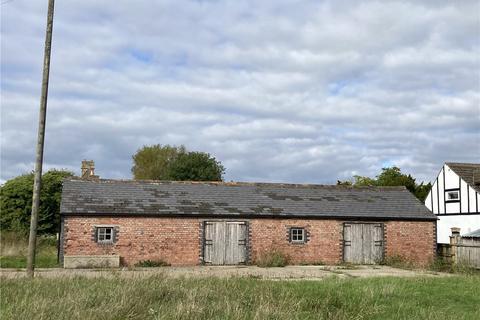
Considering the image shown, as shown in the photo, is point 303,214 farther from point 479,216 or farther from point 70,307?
point 70,307

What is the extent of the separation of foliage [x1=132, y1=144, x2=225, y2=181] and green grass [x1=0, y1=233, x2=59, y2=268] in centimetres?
1882

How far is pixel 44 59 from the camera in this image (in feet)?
57.4

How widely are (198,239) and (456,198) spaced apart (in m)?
20.7

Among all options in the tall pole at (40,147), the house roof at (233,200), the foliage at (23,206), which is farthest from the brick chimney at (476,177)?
the tall pole at (40,147)

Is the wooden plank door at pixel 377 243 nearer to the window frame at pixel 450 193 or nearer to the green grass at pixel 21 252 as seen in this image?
the window frame at pixel 450 193

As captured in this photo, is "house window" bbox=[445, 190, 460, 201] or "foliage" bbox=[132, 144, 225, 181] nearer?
"house window" bbox=[445, 190, 460, 201]

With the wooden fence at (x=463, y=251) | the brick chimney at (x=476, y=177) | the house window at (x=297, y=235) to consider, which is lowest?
the wooden fence at (x=463, y=251)

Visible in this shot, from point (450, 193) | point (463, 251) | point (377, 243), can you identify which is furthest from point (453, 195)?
point (463, 251)

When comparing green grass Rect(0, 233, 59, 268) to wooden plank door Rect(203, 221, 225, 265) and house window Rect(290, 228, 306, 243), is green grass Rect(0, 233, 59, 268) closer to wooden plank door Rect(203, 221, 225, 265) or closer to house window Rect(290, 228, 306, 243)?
wooden plank door Rect(203, 221, 225, 265)

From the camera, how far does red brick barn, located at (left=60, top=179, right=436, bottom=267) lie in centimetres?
2567

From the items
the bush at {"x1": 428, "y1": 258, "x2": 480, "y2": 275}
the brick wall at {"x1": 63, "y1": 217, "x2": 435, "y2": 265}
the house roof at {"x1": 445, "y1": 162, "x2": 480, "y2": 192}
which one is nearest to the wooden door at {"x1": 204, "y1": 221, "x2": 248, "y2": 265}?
the brick wall at {"x1": 63, "y1": 217, "x2": 435, "y2": 265}

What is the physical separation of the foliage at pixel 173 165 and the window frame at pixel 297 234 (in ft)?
79.4

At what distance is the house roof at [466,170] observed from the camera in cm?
3688

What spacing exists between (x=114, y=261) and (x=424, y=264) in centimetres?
1573
